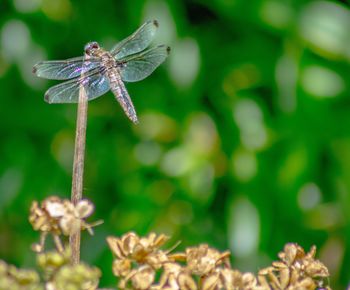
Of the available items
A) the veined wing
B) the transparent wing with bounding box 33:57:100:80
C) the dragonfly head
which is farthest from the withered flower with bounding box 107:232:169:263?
the transparent wing with bounding box 33:57:100:80

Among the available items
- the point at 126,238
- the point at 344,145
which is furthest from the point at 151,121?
the point at 126,238

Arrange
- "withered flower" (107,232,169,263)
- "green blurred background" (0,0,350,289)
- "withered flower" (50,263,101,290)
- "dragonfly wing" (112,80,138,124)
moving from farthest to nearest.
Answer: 1. "green blurred background" (0,0,350,289)
2. "dragonfly wing" (112,80,138,124)
3. "withered flower" (107,232,169,263)
4. "withered flower" (50,263,101,290)

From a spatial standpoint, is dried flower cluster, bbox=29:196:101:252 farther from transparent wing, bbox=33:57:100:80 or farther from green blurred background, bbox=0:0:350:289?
green blurred background, bbox=0:0:350:289

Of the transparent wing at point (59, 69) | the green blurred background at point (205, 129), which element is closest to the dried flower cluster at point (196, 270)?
the transparent wing at point (59, 69)

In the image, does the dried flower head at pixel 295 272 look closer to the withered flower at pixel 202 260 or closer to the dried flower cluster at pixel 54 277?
the withered flower at pixel 202 260

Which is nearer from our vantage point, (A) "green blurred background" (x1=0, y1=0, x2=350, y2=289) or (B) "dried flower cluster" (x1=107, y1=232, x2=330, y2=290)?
(B) "dried flower cluster" (x1=107, y1=232, x2=330, y2=290)

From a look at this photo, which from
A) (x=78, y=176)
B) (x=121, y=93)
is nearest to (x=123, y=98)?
(x=121, y=93)
